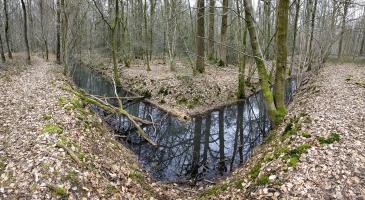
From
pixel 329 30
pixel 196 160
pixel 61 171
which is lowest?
pixel 196 160

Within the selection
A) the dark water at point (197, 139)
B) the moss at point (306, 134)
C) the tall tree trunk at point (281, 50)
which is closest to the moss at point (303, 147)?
the moss at point (306, 134)

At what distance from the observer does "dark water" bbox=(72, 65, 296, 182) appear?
361 inches

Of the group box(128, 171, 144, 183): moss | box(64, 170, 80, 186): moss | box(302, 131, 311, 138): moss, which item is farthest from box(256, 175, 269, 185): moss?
box(64, 170, 80, 186): moss

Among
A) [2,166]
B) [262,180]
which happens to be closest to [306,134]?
[262,180]

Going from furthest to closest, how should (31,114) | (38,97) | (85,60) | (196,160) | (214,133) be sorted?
(85,60) < (214,133) < (38,97) < (196,160) < (31,114)

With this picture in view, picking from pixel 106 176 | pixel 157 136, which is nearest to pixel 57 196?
pixel 106 176

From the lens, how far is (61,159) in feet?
20.3

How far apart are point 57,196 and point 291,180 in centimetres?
454

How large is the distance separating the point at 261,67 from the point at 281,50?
0.94 metres

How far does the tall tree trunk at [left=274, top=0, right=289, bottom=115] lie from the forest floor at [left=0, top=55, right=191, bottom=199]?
5133 mm

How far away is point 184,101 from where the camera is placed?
1545 cm

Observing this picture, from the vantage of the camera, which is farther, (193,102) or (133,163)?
(193,102)

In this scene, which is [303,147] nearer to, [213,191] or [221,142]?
[213,191]

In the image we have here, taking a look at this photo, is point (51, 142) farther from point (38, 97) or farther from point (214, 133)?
point (214, 133)
